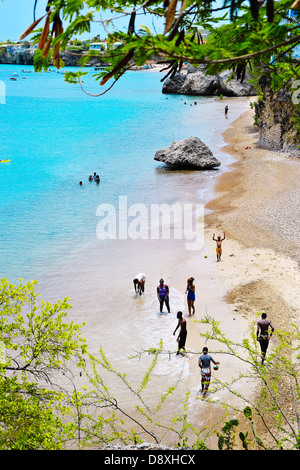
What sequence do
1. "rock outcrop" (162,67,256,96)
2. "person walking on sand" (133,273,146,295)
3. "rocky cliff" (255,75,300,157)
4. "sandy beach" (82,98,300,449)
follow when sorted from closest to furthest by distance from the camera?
"sandy beach" (82,98,300,449) < "person walking on sand" (133,273,146,295) < "rocky cliff" (255,75,300,157) < "rock outcrop" (162,67,256,96)

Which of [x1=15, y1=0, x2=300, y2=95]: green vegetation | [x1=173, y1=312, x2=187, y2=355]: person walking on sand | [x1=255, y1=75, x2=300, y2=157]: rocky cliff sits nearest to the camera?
[x1=15, y1=0, x2=300, y2=95]: green vegetation

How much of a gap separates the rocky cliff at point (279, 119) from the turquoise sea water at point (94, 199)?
4.71 metres

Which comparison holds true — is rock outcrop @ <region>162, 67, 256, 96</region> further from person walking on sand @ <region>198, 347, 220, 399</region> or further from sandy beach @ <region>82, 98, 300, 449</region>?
person walking on sand @ <region>198, 347, 220, 399</region>

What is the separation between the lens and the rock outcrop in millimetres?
92812

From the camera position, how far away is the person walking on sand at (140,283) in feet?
→ 60.0

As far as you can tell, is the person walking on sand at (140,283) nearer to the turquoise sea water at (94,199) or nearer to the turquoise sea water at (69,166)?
the turquoise sea water at (94,199)

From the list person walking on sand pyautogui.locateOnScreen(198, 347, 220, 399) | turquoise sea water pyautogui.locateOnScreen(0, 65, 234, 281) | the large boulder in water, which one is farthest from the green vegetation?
the large boulder in water

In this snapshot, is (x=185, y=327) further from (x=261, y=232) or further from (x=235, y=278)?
(x=261, y=232)

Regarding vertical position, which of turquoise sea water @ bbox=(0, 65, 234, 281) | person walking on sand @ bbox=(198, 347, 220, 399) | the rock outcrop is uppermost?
the rock outcrop

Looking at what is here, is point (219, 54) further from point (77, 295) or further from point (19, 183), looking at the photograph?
point (19, 183)

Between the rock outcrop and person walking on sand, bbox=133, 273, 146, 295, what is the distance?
78.4 metres

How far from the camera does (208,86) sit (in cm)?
9594

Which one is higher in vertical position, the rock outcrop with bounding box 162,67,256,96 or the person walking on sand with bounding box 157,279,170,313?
the rock outcrop with bounding box 162,67,256,96

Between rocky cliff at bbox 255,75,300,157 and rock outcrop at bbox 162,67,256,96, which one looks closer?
rocky cliff at bbox 255,75,300,157
